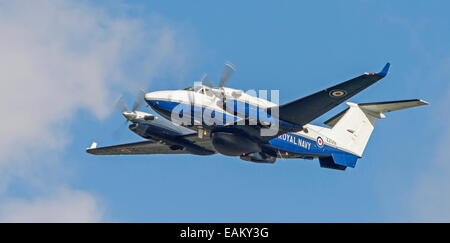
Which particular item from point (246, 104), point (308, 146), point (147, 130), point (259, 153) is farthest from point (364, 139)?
point (147, 130)

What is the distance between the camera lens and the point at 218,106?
26.3m

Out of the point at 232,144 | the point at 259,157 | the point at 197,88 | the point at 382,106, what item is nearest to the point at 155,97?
the point at 197,88

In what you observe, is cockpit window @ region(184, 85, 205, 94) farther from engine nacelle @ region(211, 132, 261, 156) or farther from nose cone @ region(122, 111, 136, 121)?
nose cone @ region(122, 111, 136, 121)

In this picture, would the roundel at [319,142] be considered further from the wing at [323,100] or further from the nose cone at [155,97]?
the nose cone at [155,97]

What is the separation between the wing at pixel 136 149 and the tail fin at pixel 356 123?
7839 mm

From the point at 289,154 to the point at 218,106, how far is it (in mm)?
4546

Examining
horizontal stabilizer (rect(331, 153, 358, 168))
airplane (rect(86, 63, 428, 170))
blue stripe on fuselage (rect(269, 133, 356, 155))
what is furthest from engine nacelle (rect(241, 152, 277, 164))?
horizontal stabilizer (rect(331, 153, 358, 168))

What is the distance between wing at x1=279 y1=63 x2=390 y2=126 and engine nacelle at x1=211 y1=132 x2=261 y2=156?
1.97m

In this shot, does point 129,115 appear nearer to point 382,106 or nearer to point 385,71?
point 382,106

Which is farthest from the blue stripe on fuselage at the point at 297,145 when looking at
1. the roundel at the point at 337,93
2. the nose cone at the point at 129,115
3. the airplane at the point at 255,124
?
the nose cone at the point at 129,115

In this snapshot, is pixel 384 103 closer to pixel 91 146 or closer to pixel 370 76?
pixel 370 76

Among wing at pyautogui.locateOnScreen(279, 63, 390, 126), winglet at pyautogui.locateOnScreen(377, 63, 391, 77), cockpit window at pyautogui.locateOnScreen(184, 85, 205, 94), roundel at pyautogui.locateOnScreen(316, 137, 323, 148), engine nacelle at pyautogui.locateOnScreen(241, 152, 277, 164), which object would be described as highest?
cockpit window at pyautogui.locateOnScreen(184, 85, 205, 94)

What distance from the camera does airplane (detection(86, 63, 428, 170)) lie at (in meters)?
25.5

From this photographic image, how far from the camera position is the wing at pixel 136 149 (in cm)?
3262
